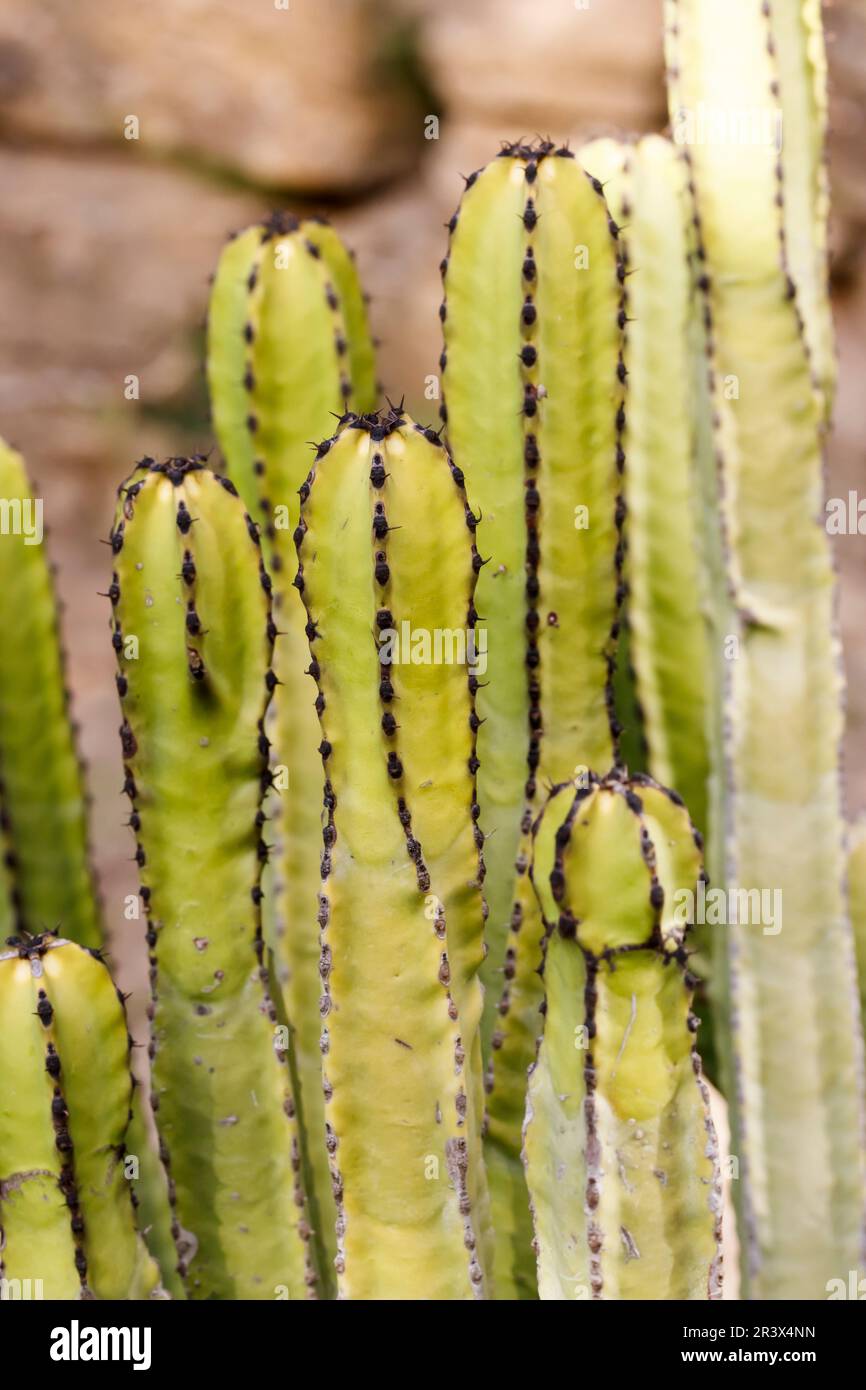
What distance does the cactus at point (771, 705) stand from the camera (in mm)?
2580

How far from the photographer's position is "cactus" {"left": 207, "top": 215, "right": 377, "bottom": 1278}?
2.45 m

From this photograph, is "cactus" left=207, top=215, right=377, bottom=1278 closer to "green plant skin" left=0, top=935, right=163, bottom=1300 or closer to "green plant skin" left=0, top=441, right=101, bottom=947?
"green plant skin" left=0, top=441, right=101, bottom=947

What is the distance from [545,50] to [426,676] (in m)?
4.79

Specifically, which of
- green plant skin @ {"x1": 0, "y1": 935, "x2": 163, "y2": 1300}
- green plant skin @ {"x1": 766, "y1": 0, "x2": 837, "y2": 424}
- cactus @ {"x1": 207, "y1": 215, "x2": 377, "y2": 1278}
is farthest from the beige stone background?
green plant skin @ {"x1": 0, "y1": 935, "x2": 163, "y2": 1300}

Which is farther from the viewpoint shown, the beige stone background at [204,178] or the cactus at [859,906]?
the beige stone background at [204,178]

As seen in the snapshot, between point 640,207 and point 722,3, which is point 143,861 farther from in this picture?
point 722,3

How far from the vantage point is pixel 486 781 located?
2.25 meters

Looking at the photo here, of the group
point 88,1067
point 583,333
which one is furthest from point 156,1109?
point 583,333

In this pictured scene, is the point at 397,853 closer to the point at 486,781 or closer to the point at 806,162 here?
the point at 486,781

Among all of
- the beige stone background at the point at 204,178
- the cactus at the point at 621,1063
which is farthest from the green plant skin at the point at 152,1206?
the beige stone background at the point at 204,178

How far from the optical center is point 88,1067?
1.79 metres

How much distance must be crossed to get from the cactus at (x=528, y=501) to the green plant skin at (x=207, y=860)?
35 centimetres

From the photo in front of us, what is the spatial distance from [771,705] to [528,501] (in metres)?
0.77

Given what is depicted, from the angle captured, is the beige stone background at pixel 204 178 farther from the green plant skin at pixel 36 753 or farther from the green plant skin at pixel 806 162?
the green plant skin at pixel 806 162
